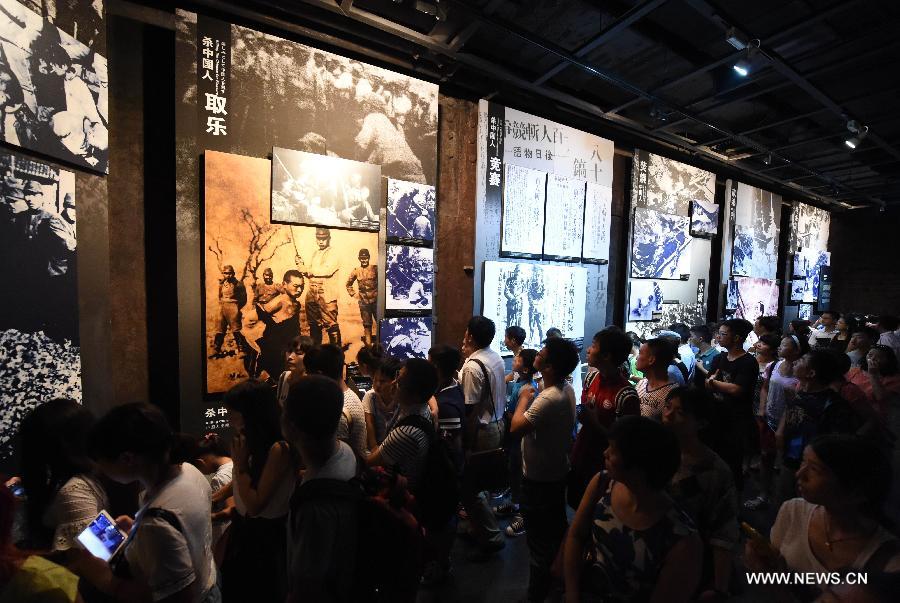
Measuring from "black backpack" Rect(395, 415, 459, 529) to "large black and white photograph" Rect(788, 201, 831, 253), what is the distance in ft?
41.3

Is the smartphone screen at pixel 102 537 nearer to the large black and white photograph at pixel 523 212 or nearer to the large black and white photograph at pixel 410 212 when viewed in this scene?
the large black and white photograph at pixel 410 212

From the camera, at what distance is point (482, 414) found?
3262 millimetres

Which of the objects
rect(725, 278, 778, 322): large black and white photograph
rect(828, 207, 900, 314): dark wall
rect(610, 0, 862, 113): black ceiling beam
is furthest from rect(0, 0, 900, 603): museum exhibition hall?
rect(828, 207, 900, 314): dark wall

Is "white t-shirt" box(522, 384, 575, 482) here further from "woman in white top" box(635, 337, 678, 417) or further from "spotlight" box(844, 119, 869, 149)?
"spotlight" box(844, 119, 869, 149)

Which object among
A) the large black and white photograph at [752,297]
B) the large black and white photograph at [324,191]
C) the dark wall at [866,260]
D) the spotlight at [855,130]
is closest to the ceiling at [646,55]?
the spotlight at [855,130]

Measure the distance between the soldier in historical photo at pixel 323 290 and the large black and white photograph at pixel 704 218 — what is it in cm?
701

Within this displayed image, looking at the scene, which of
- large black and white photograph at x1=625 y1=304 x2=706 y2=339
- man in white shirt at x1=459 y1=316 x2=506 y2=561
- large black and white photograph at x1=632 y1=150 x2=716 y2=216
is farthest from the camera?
large black and white photograph at x1=625 y1=304 x2=706 y2=339

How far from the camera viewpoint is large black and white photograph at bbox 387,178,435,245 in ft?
14.6

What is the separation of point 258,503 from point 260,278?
249 centimetres

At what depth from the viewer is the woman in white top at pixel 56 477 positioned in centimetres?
156

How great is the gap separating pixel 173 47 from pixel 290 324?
256 centimetres

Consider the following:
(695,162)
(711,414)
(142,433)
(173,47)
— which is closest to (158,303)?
(173,47)
